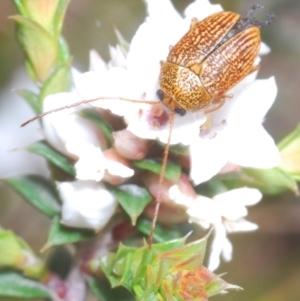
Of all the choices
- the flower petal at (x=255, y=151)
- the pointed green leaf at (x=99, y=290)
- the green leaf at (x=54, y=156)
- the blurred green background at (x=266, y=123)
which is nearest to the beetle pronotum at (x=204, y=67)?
the flower petal at (x=255, y=151)

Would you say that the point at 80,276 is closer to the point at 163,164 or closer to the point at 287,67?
the point at 163,164

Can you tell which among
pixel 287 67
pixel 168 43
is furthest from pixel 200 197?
pixel 287 67

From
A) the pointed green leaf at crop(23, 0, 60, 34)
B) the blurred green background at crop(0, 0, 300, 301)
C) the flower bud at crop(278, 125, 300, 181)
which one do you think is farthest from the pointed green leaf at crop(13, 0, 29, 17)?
the blurred green background at crop(0, 0, 300, 301)

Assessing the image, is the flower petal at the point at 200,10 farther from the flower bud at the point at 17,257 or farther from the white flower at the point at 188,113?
the flower bud at the point at 17,257

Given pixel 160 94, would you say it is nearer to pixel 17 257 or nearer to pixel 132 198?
pixel 132 198

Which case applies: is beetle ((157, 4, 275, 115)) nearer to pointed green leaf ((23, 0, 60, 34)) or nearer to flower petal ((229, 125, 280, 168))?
flower petal ((229, 125, 280, 168))

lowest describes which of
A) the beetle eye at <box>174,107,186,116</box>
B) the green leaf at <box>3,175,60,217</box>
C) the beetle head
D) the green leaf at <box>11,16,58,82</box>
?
the green leaf at <box>3,175,60,217</box>
